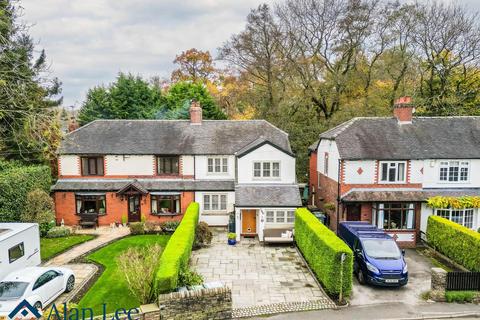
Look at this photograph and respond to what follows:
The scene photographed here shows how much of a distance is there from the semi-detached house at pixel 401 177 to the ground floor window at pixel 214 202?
8244 mm

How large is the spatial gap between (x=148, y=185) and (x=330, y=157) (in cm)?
1391

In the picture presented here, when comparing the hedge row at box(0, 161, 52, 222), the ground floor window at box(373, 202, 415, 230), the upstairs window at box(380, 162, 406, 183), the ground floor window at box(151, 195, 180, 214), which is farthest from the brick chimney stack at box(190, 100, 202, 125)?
the ground floor window at box(373, 202, 415, 230)

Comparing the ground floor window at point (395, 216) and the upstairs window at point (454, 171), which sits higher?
the upstairs window at point (454, 171)

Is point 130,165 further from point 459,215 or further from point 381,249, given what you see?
point 459,215

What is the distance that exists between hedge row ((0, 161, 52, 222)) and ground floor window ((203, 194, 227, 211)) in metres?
12.1

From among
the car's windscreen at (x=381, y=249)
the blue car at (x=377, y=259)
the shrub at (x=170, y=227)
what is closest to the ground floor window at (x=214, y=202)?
the shrub at (x=170, y=227)

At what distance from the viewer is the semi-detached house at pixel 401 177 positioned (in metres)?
21.7

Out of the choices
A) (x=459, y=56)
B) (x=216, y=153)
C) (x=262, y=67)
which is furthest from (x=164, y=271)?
(x=459, y=56)

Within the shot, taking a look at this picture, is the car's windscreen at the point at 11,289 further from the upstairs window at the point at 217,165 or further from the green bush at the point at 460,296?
the green bush at the point at 460,296

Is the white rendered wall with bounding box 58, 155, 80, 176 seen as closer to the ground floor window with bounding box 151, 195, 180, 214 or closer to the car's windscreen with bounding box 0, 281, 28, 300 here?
the ground floor window with bounding box 151, 195, 180, 214

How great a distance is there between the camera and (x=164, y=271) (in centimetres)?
1263

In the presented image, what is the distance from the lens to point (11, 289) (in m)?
13.0

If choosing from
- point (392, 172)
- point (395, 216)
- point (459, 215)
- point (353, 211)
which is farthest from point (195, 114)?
point (459, 215)

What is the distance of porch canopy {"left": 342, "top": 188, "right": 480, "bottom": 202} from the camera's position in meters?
21.3
